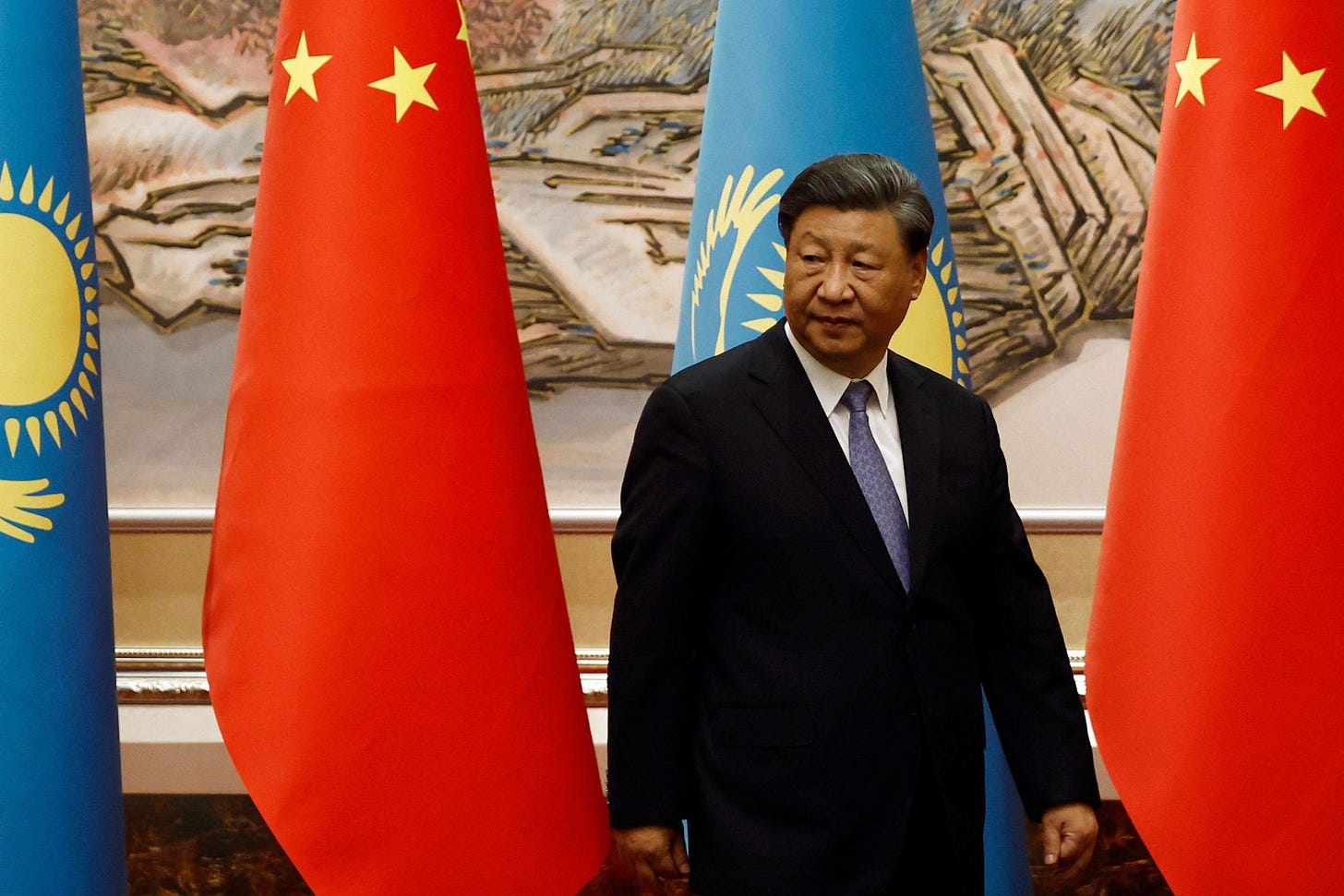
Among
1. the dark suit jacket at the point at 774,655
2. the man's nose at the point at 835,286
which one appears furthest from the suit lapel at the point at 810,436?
the man's nose at the point at 835,286

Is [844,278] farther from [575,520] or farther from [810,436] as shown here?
[575,520]

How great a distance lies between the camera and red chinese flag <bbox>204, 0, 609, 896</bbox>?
170cm

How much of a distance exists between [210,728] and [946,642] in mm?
1914

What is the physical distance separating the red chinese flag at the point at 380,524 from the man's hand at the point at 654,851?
33 centimetres

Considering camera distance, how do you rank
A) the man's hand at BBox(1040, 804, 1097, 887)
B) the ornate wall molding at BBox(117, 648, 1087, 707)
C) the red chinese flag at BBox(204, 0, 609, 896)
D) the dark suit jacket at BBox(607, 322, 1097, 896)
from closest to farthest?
1. the dark suit jacket at BBox(607, 322, 1097, 896)
2. the man's hand at BBox(1040, 804, 1097, 887)
3. the red chinese flag at BBox(204, 0, 609, 896)
4. the ornate wall molding at BBox(117, 648, 1087, 707)

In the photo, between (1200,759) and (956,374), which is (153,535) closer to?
(956,374)

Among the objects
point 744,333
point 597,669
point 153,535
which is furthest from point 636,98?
point 153,535

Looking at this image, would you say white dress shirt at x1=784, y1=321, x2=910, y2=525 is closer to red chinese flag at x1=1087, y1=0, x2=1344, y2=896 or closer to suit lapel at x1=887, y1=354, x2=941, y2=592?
suit lapel at x1=887, y1=354, x2=941, y2=592

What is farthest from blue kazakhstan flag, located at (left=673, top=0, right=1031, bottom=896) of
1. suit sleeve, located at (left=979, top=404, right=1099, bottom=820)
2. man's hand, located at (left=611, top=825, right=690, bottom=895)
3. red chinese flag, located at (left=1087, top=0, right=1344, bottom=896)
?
man's hand, located at (left=611, top=825, right=690, bottom=895)

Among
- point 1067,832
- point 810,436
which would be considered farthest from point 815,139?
point 1067,832

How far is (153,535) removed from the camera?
294cm

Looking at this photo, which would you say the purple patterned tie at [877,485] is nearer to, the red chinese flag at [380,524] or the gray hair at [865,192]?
the gray hair at [865,192]

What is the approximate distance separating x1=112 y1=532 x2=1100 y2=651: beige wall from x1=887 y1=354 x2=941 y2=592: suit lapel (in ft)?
4.69

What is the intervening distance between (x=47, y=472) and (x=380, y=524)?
487 millimetres
